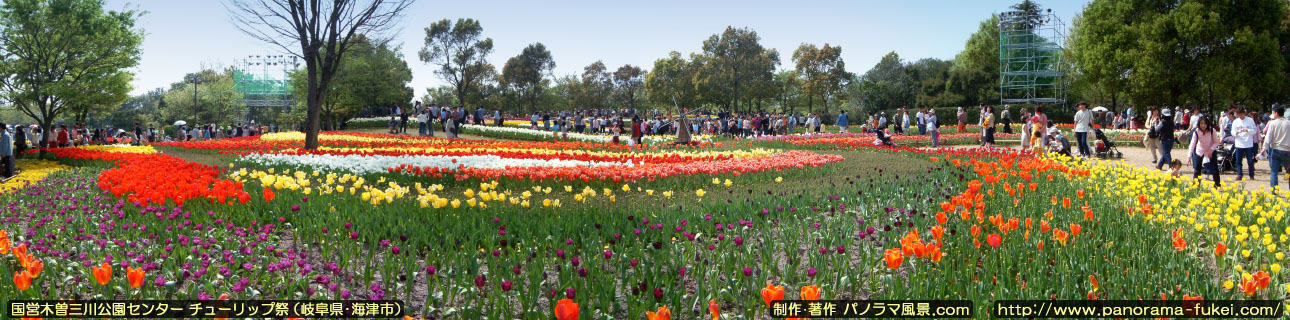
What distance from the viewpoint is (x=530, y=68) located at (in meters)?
64.3

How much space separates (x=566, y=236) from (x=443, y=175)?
597cm

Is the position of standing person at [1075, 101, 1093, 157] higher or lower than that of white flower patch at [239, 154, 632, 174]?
higher

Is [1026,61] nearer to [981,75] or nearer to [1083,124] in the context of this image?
[981,75]

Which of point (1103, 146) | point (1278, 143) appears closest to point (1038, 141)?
point (1103, 146)

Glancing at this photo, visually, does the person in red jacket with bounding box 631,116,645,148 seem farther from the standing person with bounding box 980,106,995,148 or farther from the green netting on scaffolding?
the green netting on scaffolding

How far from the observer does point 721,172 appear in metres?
11.3

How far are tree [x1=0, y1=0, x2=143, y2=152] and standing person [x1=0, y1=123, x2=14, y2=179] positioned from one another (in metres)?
10.1

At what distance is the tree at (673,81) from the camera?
63219mm

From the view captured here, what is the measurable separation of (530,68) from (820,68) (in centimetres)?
2483

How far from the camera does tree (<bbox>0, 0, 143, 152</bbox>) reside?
2333 centimetres

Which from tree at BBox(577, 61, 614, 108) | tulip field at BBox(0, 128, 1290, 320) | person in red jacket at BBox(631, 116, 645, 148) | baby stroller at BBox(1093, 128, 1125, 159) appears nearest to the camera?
tulip field at BBox(0, 128, 1290, 320)

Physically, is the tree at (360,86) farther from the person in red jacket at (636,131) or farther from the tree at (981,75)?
the tree at (981,75)

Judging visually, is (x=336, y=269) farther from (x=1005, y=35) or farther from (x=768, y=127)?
(x=1005, y=35)

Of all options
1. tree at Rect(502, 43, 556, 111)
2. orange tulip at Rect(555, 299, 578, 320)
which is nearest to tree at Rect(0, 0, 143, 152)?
orange tulip at Rect(555, 299, 578, 320)
